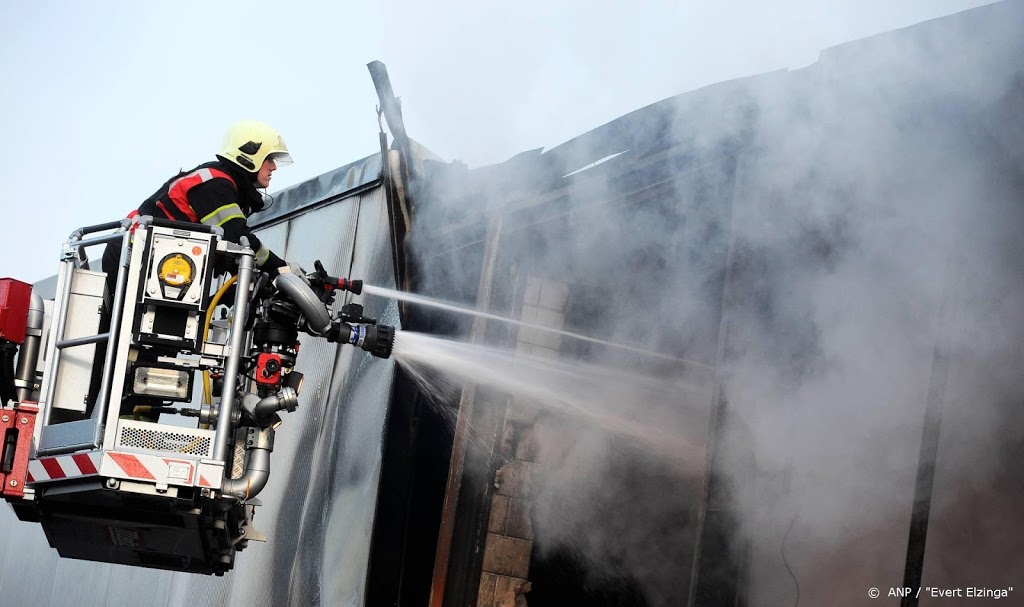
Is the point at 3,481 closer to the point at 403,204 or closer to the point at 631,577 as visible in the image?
the point at 403,204

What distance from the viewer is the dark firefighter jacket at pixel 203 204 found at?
15.3 ft

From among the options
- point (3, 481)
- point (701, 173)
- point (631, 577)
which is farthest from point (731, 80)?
point (3, 481)

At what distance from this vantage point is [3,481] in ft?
13.9

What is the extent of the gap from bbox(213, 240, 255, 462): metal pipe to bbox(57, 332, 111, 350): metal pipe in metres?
0.48

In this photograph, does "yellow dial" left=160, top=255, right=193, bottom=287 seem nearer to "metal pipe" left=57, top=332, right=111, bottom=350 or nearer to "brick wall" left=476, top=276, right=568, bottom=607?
"metal pipe" left=57, top=332, right=111, bottom=350

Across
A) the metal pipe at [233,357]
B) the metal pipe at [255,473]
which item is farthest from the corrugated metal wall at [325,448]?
the metal pipe at [233,357]

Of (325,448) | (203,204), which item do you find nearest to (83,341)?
(203,204)

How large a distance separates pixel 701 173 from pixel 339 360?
2779 mm

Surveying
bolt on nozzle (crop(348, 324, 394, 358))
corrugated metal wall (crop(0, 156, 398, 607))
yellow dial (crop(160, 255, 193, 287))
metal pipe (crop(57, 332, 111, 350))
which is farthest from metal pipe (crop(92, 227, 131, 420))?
corrugated metal wall (crop(0, 156, 398, 607))

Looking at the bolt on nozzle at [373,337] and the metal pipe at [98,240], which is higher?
the metal pipe at [98,240]

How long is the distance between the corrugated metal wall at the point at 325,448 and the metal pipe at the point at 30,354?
2.05 m

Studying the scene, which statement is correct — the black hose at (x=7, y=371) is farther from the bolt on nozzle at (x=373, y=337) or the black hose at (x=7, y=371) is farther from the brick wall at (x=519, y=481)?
the brick wall at (x=519, y=481)

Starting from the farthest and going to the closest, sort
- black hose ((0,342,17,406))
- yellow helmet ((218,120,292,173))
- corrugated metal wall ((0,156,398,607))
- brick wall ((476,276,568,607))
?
corrugated metal wall ((0,156,398,607)) → brick wall ((476,276,568,607)) → yellow helmet ((218,120,292,173)) → black hose ((0,342,17,406))

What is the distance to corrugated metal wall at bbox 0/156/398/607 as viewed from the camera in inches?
242
